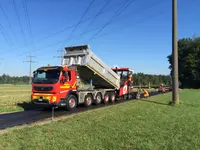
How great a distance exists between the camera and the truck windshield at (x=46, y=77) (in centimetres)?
1303

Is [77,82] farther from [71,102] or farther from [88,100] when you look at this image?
[88,100]

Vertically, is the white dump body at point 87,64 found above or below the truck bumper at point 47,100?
above

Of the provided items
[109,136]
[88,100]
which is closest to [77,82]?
[88,100]

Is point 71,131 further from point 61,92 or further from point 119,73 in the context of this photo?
point 119,73

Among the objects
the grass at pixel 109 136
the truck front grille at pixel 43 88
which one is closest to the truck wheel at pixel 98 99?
the truck front grille at pixel 43 88

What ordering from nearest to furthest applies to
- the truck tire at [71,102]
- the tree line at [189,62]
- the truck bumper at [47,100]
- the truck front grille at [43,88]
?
the truck bumper at [47,100], the truck front grille at [43,88], the truck tire at [71,102], the tree line at [189,62]

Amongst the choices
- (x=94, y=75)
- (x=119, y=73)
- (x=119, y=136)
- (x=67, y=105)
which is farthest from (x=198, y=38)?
(x=119, y=136)

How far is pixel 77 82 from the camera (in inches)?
586

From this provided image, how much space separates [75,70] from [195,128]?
29.0 ft

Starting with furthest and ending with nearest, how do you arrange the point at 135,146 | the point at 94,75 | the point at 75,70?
the point at 94,75 < the point at 75,70 < the point at 135,146

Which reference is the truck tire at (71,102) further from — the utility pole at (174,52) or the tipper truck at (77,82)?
the utility pole at (174,52)

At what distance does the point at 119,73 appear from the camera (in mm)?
20797

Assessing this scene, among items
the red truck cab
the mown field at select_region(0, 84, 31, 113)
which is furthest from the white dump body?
the mown field at select_region(0, 84, 31, 113)

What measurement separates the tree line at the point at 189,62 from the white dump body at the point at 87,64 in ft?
145
